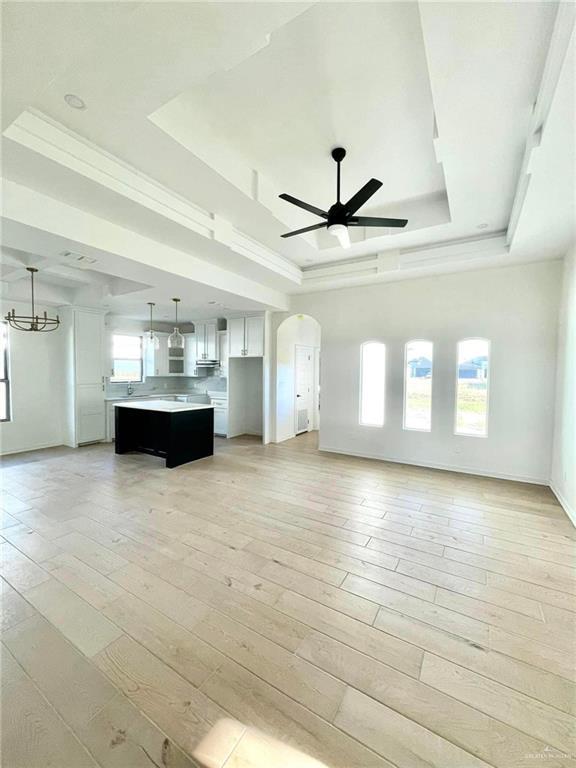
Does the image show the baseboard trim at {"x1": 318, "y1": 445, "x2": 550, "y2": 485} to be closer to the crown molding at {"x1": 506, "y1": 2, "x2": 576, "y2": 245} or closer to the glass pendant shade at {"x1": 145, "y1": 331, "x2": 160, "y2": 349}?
the crown molding at {"x1": 506, "y1": 2, "x2": 576, "y2": 245}

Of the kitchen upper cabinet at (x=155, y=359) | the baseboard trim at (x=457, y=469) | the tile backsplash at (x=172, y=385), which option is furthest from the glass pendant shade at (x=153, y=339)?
the baseboard trim at (x=457, y=469)

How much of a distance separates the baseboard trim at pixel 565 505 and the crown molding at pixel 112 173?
4.89 m

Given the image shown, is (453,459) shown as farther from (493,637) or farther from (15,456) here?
(15,456)

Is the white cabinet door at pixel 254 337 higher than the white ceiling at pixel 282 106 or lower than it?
lower

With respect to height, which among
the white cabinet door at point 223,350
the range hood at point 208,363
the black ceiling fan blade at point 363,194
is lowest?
the range hood at point 208,363

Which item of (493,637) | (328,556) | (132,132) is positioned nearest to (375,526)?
(328,556)

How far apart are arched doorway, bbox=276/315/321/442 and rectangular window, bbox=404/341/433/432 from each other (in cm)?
213

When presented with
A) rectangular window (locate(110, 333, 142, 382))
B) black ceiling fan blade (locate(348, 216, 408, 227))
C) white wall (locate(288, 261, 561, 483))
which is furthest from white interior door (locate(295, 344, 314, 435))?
black ceiling fan blade (locate(348, 216, 408, 227))

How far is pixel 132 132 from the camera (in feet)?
7.46

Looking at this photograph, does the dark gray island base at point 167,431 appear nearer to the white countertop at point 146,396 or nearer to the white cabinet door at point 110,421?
the white cabinet door at point 110,421

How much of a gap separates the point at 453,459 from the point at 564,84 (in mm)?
4515

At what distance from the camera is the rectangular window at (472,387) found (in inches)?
187

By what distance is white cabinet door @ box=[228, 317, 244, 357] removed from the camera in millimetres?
7125

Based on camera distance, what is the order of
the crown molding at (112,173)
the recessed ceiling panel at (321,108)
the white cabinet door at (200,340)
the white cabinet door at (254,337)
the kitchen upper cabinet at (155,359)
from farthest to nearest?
the kitchen upper cabinet at (155,359) < the white cabinet door at (200,340) < the white cabinet door at (254,337) < the crown molding at (112,173) < the recessed ceiling panel at (321,108)
